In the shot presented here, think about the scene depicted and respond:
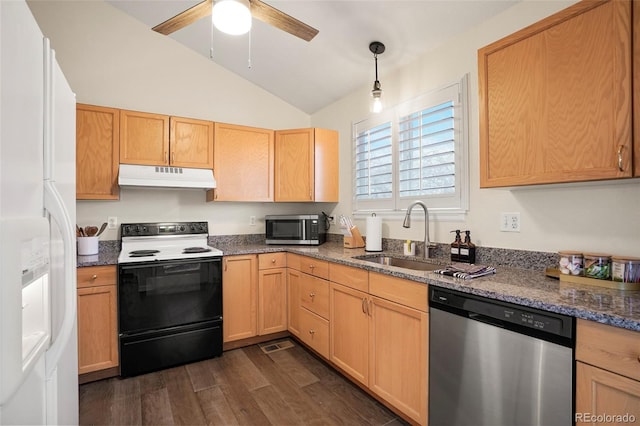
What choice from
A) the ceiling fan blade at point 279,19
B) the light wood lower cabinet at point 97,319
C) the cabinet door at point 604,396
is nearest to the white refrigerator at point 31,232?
the ceiling fan blade at point 279,19

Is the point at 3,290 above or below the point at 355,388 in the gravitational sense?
above

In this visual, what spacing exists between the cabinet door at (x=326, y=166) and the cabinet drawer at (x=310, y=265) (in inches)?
27.9

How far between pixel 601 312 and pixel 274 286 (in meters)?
2.39

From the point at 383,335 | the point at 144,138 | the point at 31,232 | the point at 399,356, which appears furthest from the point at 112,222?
the point at 399,356

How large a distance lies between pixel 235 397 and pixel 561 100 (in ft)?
8.07

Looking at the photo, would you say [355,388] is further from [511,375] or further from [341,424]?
[511,375]

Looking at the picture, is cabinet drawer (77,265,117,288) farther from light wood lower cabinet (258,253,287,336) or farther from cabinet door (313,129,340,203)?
cabinet door (313,129,340,203)

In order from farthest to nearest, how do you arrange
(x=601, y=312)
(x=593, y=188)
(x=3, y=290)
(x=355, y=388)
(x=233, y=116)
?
(x=233, y=116) < (x=355, y=388) < (x=593, y=188) < (x=601, y=312) < (x=3, y=290)

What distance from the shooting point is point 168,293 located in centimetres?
245

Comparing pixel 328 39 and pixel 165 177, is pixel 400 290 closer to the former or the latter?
pixel 328 39

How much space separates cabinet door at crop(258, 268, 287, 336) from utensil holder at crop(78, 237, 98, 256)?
1349 millimetres

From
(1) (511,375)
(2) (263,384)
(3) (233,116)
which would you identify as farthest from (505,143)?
(3) (233,116)

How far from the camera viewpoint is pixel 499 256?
74.5 inches

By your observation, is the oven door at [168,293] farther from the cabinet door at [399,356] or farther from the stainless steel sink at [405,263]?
the cabinet door at [399,356]
